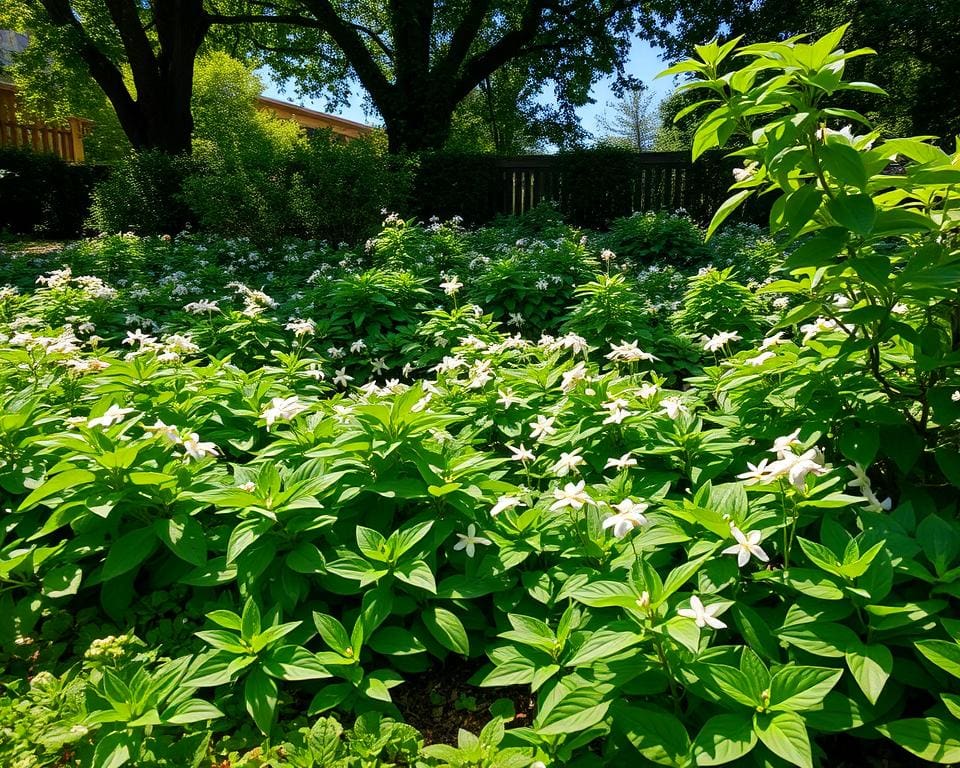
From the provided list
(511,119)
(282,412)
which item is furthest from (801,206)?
(511,119)

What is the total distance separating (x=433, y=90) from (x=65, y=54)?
24.8 ft

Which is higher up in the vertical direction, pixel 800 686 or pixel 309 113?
pixel 309 113

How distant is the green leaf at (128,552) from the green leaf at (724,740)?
1.56m

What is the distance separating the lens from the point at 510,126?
79.9 feet

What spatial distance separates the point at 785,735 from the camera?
1229 mm

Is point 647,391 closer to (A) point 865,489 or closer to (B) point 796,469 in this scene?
(A) point 865,489

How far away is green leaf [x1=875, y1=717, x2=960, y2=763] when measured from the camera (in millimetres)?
1214

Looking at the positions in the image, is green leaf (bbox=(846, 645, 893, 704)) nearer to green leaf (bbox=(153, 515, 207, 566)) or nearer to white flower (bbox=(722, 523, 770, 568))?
white flower (bbox=(722, 523, 770, 568))

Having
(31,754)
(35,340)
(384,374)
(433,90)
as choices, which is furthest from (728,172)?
(31,754)

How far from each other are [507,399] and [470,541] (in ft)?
2.60

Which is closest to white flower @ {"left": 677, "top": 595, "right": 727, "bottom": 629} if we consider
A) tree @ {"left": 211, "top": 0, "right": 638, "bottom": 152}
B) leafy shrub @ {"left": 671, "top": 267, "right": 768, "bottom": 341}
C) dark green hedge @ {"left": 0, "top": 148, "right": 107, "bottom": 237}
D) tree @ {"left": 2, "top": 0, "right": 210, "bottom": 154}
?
leafy shrub @ {"left": 671, "top": 267, "right": 768, "bottom": 341}

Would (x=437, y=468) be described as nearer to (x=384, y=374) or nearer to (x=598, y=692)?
(x=598, y=692)

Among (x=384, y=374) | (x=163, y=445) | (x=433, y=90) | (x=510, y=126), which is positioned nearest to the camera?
(x=163, y=445)

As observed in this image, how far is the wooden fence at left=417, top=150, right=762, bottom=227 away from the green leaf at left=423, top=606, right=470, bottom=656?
11.5 metres
